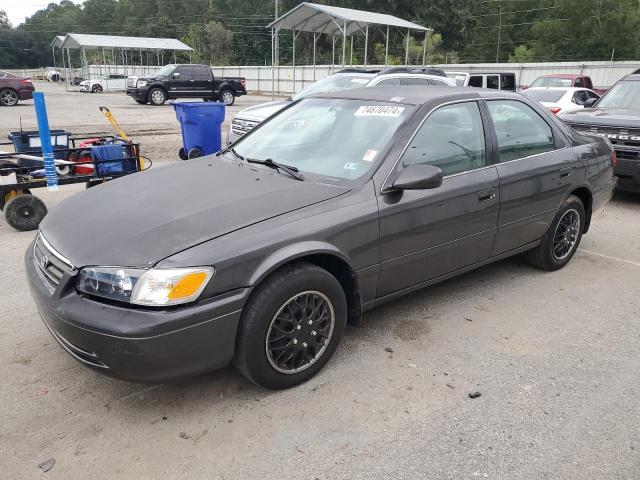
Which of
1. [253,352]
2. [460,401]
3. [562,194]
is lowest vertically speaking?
[460,401]

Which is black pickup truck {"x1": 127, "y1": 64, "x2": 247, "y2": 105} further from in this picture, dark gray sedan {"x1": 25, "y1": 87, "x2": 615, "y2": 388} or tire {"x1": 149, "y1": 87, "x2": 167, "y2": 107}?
dark gray sedan {"x1": 25, "y1": 87, "x2": 615, "y2": 388}

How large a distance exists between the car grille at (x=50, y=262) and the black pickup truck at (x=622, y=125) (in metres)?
6.74

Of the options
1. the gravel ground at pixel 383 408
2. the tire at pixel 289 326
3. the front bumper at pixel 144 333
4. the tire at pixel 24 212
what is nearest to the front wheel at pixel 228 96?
the tire at pixel 24 212

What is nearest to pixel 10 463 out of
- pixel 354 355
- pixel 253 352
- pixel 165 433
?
pixel 165 433

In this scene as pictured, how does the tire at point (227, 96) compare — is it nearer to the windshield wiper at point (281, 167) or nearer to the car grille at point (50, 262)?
the windshield wiper at point (281, 167)

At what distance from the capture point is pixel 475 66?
35.3m

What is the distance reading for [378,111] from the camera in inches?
145

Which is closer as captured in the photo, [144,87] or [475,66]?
[144,87]

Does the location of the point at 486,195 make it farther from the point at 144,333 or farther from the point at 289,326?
the point at 144,333

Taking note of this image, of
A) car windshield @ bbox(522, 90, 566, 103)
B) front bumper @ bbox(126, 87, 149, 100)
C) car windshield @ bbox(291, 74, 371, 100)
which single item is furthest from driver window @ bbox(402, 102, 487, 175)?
front bumper @ bbox(126, 87, 149, 100)

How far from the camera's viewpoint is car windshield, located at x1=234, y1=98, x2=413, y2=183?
341 centimetres

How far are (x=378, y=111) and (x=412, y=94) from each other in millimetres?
352

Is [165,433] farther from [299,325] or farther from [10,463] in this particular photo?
[299,325]

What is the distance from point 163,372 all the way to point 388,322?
182 cm
